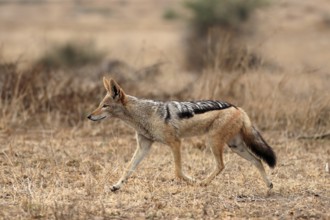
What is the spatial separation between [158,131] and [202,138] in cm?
290

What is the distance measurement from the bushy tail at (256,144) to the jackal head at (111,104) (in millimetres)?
1365

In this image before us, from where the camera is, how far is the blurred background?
42.4 feet

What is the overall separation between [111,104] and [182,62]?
14772 millimetres

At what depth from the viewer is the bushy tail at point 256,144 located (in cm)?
866

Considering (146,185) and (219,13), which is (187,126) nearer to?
(146,185)

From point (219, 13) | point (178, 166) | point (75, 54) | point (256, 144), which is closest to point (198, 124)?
point (178, 166)

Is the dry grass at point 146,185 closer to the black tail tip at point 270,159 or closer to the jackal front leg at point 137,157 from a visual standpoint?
the jackal front leg at point 137,157

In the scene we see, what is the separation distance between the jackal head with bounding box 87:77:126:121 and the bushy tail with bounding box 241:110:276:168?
1365 mm

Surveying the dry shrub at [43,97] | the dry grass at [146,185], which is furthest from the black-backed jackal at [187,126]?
the dry shrub at [43,97]

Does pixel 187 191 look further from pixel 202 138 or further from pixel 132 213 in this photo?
pixel 202 138

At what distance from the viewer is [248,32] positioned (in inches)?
965

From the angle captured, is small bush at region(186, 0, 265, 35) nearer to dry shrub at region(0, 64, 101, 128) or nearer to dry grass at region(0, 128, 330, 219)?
dry shrub at region(0, 64, 101, 128)

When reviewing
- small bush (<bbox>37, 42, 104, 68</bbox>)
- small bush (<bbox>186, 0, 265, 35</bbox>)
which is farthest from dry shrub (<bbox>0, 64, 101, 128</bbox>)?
small bush (<bbox>186, 0, 265, 35</bbox>)

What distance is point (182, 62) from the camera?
2355 cm
